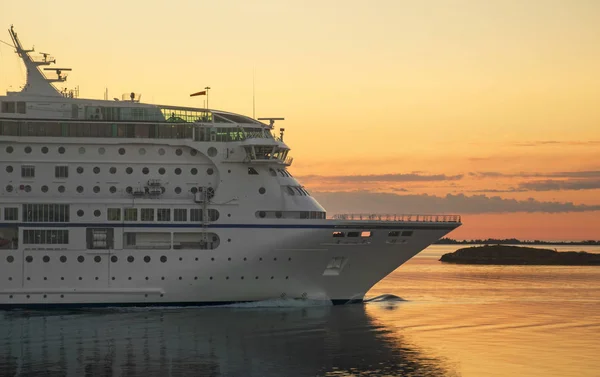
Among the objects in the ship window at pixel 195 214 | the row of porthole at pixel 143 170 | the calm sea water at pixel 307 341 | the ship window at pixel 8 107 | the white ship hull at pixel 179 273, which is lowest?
the calm sea water at pixel 307 341

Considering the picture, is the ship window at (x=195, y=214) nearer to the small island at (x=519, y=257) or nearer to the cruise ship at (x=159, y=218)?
the cruise ship at (x=159, y=218)

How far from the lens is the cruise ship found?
152 feet

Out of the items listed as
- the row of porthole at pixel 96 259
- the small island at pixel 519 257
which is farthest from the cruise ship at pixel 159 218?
the small island at pixel 519 257

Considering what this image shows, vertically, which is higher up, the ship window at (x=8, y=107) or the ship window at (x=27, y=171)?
the ship window at (x=8, y=107)

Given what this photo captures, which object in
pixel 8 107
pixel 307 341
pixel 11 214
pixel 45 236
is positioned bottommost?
pixel 307 341

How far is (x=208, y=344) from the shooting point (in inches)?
1503

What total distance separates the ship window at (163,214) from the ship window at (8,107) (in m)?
8.89

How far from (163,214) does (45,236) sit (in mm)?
5681

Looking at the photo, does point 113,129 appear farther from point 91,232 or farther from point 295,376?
point 295,376

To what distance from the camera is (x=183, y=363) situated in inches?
→ 1337

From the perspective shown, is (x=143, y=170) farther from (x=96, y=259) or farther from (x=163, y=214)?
(x=96, y=259)

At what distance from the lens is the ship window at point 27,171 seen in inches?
1871

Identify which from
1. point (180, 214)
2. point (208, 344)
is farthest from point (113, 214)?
point (208, 344)

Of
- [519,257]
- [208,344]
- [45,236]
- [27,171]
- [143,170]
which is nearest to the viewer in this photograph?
[208,344]
